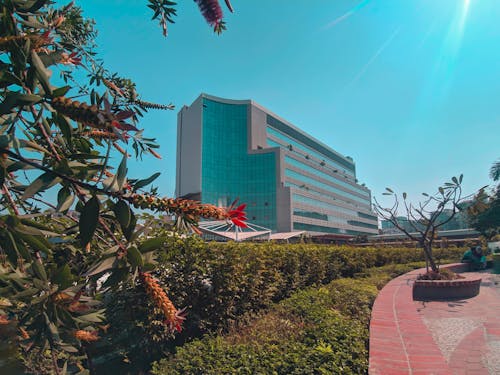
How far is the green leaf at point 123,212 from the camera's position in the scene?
833 millimetres

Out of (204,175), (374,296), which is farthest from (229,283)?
(204,175)

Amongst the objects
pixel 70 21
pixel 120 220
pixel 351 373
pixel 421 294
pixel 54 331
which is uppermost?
→ pixel 70 21

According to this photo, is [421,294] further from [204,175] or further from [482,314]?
[204,175]

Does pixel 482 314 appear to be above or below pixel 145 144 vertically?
below

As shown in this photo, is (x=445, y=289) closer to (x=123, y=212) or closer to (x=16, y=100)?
(x=123, y=212)

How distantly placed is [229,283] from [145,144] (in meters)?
3.65

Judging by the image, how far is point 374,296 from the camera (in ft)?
22.1

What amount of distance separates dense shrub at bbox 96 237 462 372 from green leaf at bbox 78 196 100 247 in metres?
2.11

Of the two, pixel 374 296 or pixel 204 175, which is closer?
pixel 374 296

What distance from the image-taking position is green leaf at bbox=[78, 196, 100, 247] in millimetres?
814

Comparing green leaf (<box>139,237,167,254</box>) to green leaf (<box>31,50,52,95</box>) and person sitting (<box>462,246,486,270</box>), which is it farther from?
person sitting (<box>462,246,486,270</box>)

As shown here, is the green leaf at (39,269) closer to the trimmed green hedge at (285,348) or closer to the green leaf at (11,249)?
the green leaf at (11,249)

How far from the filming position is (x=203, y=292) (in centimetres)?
473

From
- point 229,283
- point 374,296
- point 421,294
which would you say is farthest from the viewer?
point 421,294
